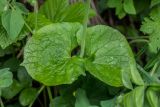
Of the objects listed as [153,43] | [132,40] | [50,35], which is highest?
[50,35]

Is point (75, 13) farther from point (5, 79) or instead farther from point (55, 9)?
point (5, 79)

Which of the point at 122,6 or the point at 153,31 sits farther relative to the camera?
the point at 122,6

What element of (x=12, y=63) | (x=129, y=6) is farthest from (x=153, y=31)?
(x=12, y=63)

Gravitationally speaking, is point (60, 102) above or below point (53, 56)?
below

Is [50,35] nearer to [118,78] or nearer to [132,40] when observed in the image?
[118,78]

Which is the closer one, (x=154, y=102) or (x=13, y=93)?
(x=154, y=102)

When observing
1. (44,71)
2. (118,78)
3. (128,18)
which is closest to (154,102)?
(118,78)
